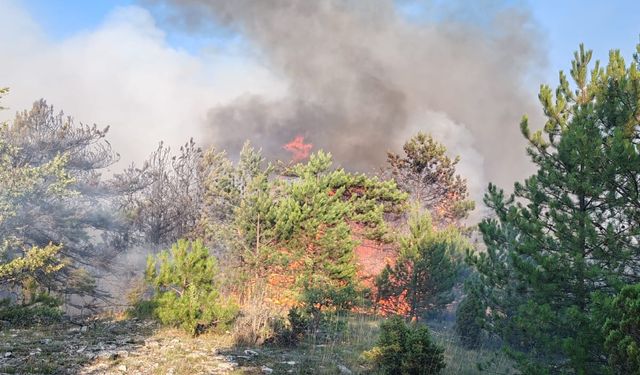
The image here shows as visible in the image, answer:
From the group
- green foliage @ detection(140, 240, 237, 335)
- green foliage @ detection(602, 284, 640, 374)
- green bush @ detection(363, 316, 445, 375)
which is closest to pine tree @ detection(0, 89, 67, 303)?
green foliage @ detection(140, 240, 237, 335)

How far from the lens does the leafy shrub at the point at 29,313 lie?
471 inches

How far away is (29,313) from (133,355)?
19.6ft

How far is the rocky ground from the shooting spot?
729 cm

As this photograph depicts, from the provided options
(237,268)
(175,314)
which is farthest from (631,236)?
(237,268)

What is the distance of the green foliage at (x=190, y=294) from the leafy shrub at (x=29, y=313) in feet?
9.05

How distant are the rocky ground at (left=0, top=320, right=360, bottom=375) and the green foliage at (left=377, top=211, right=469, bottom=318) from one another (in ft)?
30.6

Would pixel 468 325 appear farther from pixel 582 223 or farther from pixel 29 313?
pixel 29 313

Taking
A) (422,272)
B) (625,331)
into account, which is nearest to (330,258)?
(422,272)

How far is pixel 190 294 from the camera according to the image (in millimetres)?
11359

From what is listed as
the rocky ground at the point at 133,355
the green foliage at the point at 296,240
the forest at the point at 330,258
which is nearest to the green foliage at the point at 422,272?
the forest at the point at 330,258

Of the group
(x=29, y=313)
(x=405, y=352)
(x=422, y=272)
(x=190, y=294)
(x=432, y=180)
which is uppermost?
(x=432, y=180)

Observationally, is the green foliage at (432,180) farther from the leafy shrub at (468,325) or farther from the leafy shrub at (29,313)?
the leafy shrub at (29,313)

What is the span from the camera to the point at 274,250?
18625 millimetres

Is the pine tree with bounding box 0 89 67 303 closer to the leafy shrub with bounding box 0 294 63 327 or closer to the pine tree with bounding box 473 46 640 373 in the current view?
the leafy shrub with bounding box 0 294 63 327
